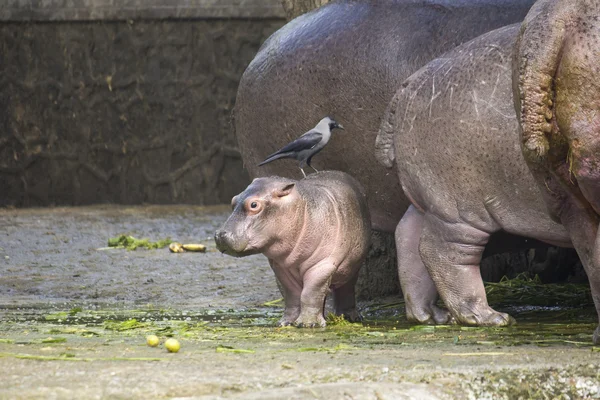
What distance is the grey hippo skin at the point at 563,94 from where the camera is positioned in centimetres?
363

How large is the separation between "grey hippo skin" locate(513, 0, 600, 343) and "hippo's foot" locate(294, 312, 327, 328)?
120 centimetres

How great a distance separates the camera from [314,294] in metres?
4.83

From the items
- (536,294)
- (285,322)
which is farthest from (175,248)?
(285,322)

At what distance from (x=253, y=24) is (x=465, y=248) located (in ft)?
27.4

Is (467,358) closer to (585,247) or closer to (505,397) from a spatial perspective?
(505,397)

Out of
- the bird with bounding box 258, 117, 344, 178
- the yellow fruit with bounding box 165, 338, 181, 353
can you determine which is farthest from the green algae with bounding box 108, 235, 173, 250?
the yellow fruit with bounding box 165, 338, 181, 353

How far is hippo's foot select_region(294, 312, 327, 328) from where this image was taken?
476 cm

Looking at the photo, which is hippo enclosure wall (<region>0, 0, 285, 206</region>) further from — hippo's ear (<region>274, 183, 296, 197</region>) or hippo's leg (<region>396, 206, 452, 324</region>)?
hippo's ear (<region>274, 183, 296, 197</region>)

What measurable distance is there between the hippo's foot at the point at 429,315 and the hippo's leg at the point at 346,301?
28 centimetres

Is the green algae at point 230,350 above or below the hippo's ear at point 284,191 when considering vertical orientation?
below

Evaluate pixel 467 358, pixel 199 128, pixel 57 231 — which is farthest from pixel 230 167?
pixel 467 358

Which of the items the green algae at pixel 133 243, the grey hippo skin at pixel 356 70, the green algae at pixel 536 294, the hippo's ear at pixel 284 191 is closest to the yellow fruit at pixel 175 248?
the green algae at pixel 133 243

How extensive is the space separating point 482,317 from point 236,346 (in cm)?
122

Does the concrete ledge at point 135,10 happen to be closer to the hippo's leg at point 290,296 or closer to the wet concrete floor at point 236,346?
the wet concrete floor at point 236,346
